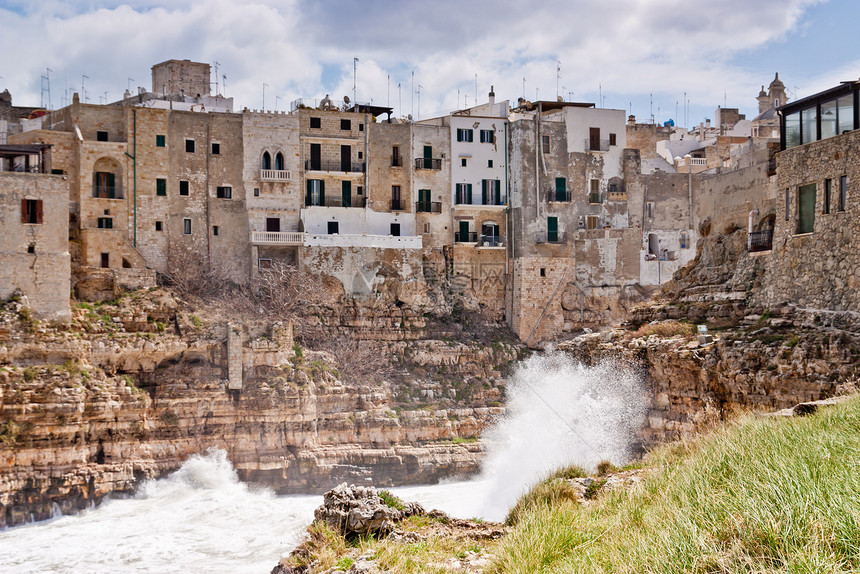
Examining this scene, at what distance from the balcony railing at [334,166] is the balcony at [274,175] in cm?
113

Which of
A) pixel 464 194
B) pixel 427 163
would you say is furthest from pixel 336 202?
pixel 464 194

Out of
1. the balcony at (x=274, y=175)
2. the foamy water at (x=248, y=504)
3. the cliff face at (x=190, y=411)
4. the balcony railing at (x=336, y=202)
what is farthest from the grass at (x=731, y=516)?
the balcony railing at (x=336, y=202)

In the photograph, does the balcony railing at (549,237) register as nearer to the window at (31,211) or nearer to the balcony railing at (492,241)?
the balcony railing at (492,241)

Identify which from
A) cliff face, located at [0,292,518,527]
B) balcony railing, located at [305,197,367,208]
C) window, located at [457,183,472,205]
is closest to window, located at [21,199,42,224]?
cliff face, located at [0,292,518,527]

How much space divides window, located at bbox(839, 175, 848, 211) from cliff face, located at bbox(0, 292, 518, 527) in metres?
19.5

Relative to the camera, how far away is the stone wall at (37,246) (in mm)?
31594

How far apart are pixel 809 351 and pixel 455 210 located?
26.1m

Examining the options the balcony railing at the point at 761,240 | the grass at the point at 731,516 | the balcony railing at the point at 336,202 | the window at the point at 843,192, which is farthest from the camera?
the balcony railing at the point at 336,202

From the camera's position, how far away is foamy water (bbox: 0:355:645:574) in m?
25.0

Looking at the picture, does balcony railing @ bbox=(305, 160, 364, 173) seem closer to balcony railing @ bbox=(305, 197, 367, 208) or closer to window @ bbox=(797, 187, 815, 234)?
balcony railing @ bbox=(305, 197, 367, 208)

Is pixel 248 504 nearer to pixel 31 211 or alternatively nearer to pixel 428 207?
pixel 31 211

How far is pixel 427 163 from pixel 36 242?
1775 cm

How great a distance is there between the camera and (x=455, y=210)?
43.5 m

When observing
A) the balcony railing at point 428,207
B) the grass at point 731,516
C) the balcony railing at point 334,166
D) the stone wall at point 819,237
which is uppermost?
the balcony railing at point 334,166
